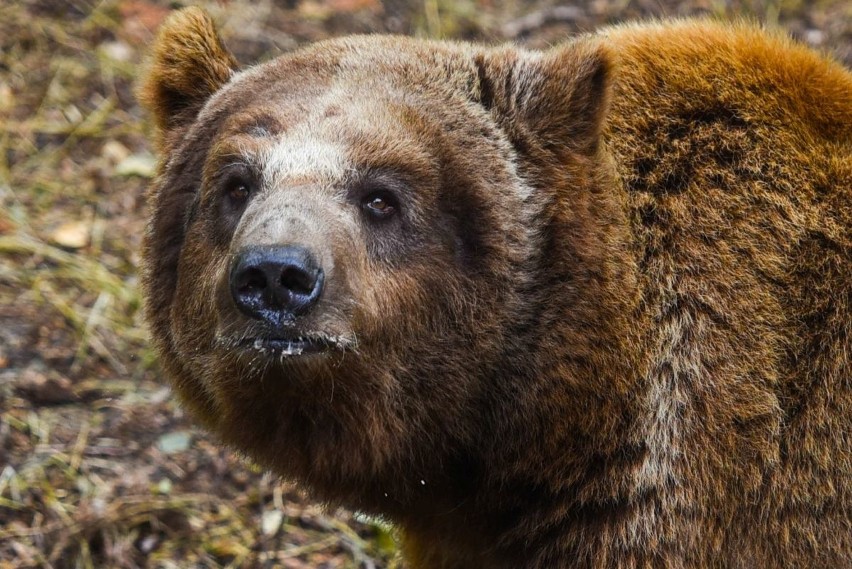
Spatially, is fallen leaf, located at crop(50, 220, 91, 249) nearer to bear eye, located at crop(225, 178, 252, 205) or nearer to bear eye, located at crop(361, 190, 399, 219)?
bear eye, located at crop(225, 178, 252, 205)

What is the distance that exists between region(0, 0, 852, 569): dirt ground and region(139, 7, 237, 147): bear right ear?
2.41 m

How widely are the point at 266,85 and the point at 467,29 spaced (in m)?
5.81

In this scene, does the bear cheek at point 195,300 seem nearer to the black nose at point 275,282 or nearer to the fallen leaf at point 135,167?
the black nose at point 275,282

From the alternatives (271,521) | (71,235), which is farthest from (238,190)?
(71,235)

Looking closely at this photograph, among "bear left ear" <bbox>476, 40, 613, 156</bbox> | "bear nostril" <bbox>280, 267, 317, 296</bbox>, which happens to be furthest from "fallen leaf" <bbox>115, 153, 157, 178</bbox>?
"bear nostril" <bbox>280, 267, 317, 296</bbox>

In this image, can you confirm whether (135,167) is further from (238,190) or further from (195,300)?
(238,190)

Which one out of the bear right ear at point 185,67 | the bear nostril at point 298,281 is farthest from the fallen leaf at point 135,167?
the bear nostril at point 298,281

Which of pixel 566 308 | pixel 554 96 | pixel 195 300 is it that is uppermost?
pixel 554 96

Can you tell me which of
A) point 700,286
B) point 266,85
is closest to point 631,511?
point 700,286

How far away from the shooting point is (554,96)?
4777 mm

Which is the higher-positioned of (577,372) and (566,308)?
(566,308)

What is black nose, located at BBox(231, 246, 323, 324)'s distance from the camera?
3969mm

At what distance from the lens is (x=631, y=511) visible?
15.2 feet

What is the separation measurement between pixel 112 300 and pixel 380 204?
159 inches
